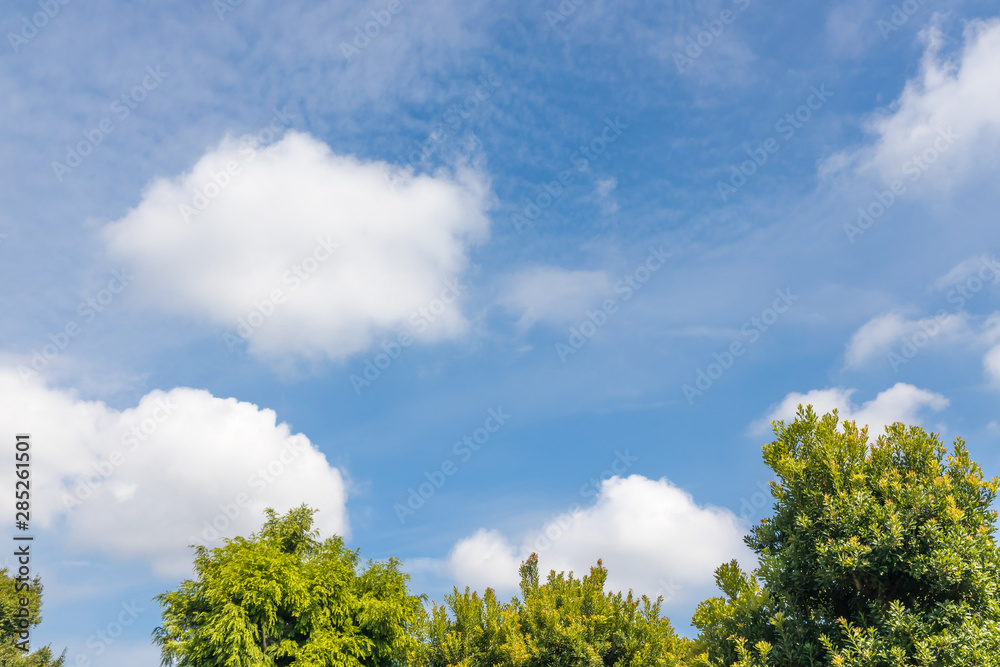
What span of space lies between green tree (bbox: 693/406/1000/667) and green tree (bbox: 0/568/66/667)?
41434mm

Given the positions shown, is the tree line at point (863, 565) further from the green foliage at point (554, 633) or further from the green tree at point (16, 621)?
the green tree at point (16, 621)

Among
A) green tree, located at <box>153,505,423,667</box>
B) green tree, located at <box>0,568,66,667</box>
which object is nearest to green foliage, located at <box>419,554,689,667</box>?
green tree, located at <box>153,505,423,667</box>

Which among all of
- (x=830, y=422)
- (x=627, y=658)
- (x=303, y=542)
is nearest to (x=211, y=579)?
(x=303, y=542)

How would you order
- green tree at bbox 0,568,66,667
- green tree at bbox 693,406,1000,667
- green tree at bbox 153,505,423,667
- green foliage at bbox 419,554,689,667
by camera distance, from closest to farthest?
green tree at bbox 693,406,1000,667 < green foliage at bbox 419,554,689,667 < green tree at bbox 153,505,423,667 < green tree at bbox 0,568,66,667

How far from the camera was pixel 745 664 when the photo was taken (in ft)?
36.3

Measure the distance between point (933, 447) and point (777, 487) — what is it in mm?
2695

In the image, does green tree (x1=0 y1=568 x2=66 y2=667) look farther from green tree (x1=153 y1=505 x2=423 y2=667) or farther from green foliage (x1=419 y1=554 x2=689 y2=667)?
green foliage (x1=419 y1=554 x2=689 y2=667)

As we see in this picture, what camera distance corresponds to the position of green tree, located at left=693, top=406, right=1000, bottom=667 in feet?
33.7

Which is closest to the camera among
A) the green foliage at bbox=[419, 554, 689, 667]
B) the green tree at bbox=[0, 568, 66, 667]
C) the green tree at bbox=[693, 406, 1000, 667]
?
the green tree at bbox=[693, 406, 1000, 667]

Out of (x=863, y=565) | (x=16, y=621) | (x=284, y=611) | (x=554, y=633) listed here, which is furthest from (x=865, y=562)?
(x=16, y=621)

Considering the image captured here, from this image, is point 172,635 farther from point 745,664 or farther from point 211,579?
point 745,664

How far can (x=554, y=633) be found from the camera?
19500 millimetres

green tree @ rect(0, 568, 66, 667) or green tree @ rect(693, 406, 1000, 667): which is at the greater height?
green tree @ rect(0, 568, 66, 667)

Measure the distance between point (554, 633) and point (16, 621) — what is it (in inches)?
1466
